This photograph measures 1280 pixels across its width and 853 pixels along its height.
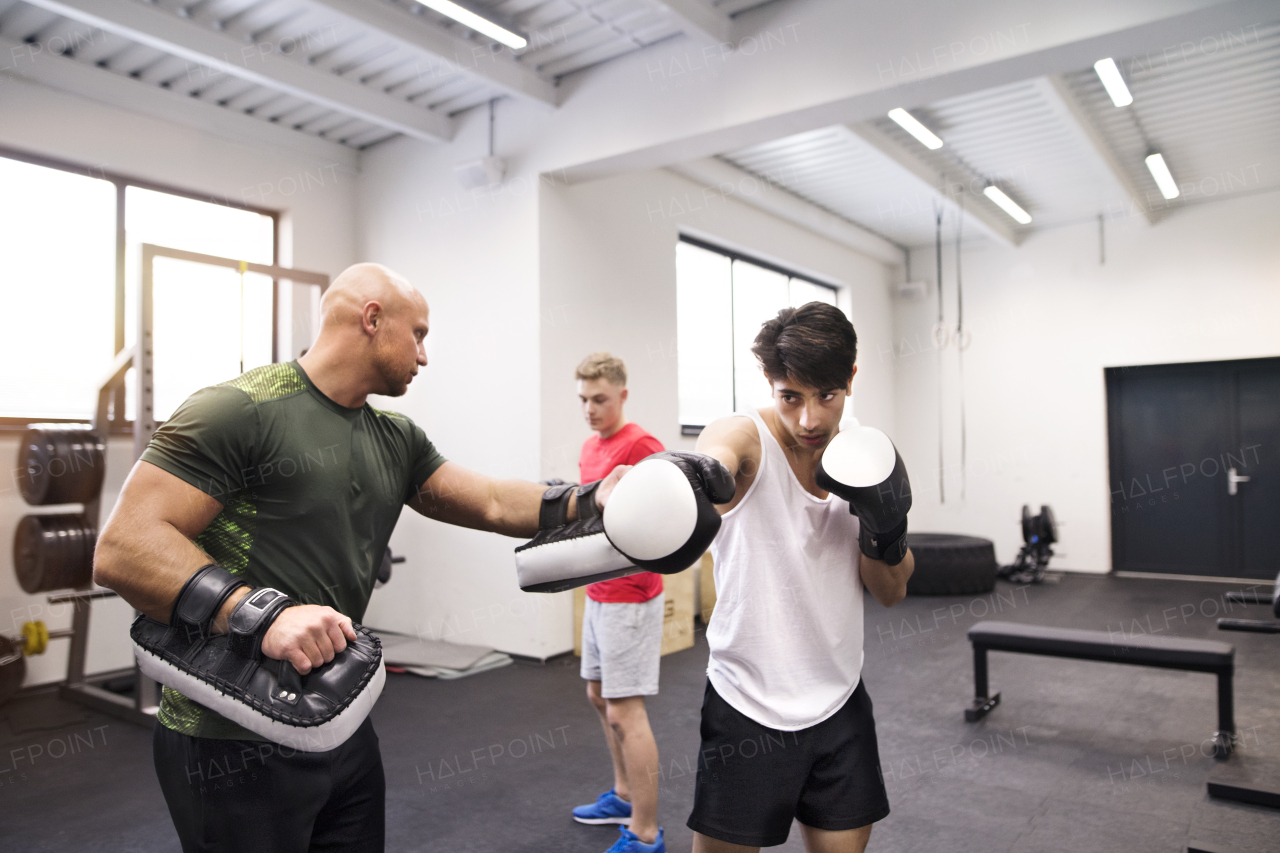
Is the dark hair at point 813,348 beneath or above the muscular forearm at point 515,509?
above

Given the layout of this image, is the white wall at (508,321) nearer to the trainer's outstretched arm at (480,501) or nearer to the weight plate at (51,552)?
the weight plate at (51,552)

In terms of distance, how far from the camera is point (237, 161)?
5363 millimetres

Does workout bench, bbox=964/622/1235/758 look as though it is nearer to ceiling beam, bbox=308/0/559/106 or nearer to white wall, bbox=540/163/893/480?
white wall, bbox=540/163/893/480

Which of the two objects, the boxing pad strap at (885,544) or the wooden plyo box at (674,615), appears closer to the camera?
the boxing pad strap at (885,544)

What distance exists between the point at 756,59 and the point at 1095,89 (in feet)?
9.34

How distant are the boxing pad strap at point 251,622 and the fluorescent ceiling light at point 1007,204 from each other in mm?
7520

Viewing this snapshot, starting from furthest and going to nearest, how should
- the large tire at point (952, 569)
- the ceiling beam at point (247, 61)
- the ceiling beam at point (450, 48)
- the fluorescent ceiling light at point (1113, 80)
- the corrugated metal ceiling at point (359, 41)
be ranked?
the large tire at point (952, 569)
the fluorescent ceiling light at point (1113, 80)
the corrugated metal ceiling at point (359, 41)
the ceiling beam at point (450, 48)
the ceiling beam at point (247, 61)

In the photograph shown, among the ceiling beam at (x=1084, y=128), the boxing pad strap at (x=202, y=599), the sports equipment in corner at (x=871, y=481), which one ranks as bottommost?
the boxing pad strap at (x=202, y=599)

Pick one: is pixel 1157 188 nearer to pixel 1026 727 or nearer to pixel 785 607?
pixel 1026 727

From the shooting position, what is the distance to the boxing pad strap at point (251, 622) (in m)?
1.12

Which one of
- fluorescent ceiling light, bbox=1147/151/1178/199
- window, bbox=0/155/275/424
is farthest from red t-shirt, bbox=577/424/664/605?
fluorescent ceiling light, bbox=1147/151/1178/199

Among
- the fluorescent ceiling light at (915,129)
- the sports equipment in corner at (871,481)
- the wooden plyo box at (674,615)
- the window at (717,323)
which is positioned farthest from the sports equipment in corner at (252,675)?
the fluorescent ceiling light at (915,129)

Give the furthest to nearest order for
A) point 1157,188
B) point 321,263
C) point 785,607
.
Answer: point 1157,188 → point 321,263 → point 785,607

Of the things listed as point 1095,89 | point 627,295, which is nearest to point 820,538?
point 627,295
